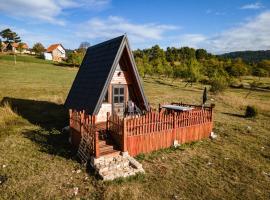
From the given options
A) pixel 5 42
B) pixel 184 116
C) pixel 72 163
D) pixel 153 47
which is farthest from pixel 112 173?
pixel 153 47

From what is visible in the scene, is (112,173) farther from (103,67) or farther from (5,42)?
(5,42)

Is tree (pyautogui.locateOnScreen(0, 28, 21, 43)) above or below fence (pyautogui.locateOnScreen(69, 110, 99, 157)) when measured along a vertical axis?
above

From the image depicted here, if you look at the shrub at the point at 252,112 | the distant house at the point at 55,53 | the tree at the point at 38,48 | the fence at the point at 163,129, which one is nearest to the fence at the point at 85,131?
the fence at the point at 163,129

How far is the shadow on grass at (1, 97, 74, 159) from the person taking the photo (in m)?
12.0

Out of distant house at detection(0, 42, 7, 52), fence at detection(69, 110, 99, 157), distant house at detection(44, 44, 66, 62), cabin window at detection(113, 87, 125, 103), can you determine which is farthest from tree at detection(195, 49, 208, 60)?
fence at detection(69, 110, 99, 157)

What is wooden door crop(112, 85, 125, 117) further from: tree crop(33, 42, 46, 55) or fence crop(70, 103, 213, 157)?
tree crop(33, 42, 46, 55)

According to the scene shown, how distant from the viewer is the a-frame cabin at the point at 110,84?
12.3 metres

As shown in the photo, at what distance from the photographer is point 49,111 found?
67.0 ft

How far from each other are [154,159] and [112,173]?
2717 millimetres

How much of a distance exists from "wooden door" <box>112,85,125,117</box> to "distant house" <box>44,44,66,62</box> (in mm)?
92549

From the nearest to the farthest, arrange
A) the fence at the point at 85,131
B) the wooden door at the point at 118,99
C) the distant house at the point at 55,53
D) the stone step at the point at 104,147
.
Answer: the fence at the point at 85,131 → the stone step at the point at 104,147 → the wooden door at the point at 118,99 → the distant house at the point at 55,53

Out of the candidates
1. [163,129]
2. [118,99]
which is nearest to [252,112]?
[163,129]

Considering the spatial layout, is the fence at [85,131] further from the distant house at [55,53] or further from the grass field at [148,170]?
the distant house at [55,53]

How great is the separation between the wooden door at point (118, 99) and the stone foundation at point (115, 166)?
12.7 feet
